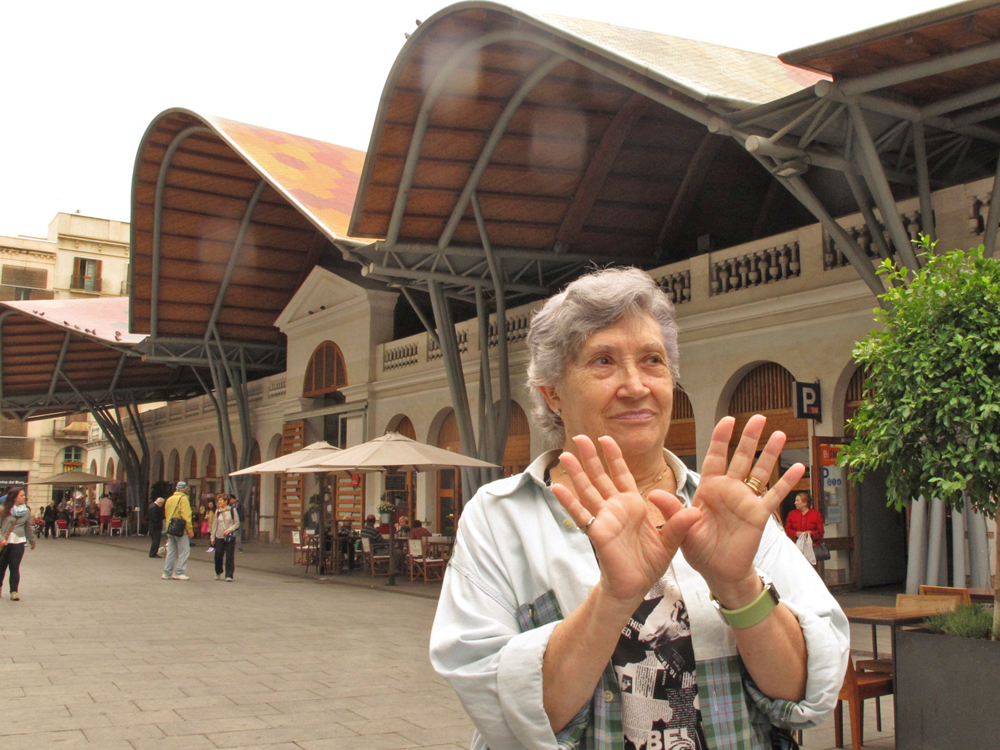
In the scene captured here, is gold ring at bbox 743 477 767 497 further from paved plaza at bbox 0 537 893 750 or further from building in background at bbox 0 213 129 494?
building in background at bbox 0 213 129 494

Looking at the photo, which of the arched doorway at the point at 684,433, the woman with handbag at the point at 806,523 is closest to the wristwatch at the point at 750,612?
the woman with handbag at the point at 806,523

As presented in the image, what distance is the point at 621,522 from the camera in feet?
5.84

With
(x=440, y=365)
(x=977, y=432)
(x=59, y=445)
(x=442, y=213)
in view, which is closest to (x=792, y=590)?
(x=977, y=432)

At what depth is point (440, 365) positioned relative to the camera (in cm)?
2378

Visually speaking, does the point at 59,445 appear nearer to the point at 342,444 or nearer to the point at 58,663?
the point at 342,444

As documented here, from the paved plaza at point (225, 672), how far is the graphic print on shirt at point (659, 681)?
4536 mm

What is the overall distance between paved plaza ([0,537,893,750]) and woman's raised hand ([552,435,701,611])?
4797 millimetres

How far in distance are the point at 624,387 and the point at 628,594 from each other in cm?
52

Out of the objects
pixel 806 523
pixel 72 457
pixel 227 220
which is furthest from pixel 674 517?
pixel 72 457

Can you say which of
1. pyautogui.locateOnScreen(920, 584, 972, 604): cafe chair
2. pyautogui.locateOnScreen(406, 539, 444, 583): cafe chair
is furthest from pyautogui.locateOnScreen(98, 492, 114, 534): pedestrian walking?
pyautogui.locateOnScreen(920, 584, 972, 604): cafe chair

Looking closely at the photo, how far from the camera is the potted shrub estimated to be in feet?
17.4

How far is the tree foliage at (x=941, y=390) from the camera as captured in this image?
5504 mm

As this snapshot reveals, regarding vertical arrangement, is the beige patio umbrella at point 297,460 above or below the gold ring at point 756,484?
above

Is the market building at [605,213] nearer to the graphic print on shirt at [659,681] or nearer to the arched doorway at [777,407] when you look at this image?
the arched doorway at [777,407]
